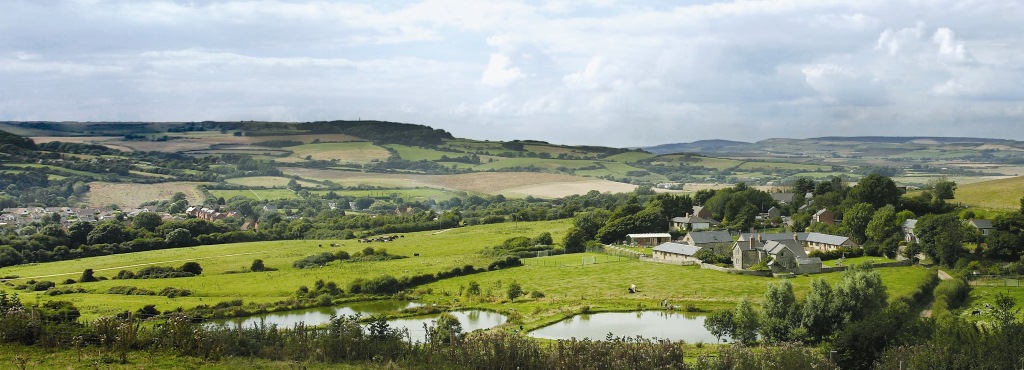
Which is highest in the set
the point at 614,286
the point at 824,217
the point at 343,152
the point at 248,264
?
the point at 343,152

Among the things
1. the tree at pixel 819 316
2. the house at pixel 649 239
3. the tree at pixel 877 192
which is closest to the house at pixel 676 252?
the house at pixel 649 239

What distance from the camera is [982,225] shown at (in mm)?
59656

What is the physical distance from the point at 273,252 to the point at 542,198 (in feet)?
207

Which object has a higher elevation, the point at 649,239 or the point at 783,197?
the point at 783,197

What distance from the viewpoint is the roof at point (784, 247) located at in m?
56.4

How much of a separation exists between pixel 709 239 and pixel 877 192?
67.3ft

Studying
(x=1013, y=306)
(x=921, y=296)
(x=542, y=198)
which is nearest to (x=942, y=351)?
(x=1013, y=306)

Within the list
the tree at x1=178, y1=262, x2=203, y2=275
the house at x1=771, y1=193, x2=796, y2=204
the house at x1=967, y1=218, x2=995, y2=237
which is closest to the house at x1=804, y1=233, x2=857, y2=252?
the house at x1=967, y1=218, x2=995, y2=237

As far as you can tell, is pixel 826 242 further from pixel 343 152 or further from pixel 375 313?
pixel 343 152

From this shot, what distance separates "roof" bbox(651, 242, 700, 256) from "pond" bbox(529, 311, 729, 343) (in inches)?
787

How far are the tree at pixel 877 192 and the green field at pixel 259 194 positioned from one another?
8224 centimetres

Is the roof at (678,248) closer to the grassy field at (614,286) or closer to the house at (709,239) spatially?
the house at (709,239)

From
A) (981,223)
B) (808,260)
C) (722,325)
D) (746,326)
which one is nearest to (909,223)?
(981,223)

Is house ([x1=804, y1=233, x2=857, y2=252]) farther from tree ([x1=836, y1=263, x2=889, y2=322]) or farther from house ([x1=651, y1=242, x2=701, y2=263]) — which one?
tree ([x1=836, y1=263, x2=889, y2=322])
